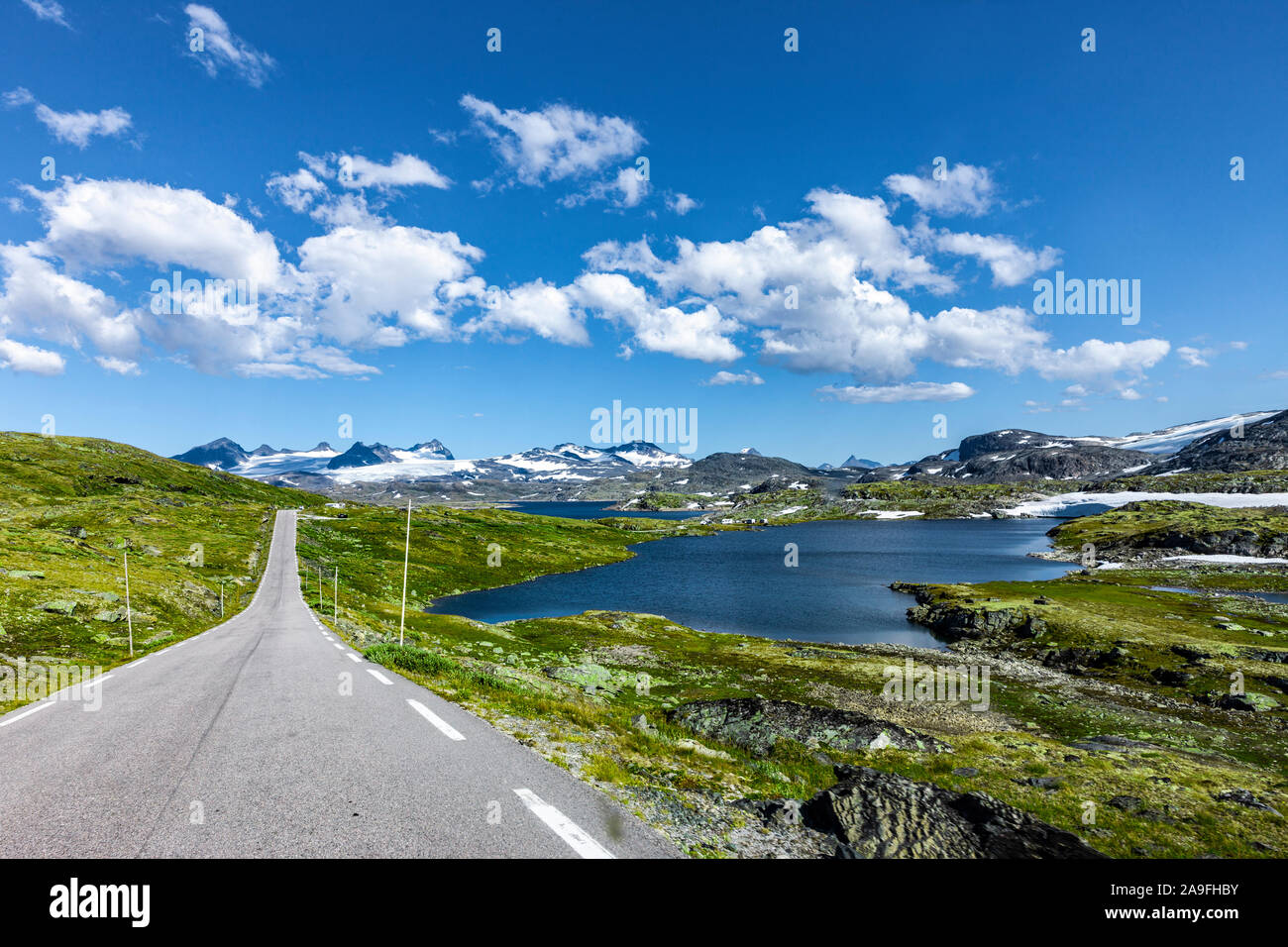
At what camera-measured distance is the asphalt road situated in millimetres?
7492

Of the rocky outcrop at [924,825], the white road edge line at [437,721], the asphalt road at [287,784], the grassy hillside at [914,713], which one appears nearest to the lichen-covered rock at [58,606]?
the grassy hillside at [914,713]

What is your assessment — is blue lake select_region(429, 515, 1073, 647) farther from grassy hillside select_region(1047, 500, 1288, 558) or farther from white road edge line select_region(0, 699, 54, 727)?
white road edge line select_region(0, 699, 54, 727)

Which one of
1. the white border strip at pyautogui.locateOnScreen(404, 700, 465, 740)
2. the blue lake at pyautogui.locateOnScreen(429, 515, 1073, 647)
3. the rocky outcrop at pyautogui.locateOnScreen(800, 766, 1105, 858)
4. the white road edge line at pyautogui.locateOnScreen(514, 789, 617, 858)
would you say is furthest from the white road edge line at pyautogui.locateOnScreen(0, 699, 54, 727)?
the blue lake at pyautogui.locateOnScreen(429, 515, 1073, 647)

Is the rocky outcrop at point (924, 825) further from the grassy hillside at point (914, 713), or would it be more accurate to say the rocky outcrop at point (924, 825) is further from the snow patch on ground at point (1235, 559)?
the snow patch on ground at point (1235, 559)

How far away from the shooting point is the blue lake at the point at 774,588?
7806 centimetres

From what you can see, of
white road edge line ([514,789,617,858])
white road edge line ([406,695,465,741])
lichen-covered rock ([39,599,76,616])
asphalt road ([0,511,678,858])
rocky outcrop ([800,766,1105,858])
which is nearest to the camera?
white road edge line ([514,789,617,858])

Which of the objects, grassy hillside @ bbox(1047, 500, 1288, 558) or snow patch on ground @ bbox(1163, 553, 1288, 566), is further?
grassy hillside @ bbox(1047, 500, 1288, 558)

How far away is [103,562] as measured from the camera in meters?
62.3

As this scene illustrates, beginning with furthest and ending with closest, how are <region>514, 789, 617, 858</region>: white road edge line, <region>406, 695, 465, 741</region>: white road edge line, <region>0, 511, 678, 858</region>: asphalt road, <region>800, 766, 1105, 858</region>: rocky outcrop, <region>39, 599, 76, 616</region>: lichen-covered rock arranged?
<region>39, 599, 76, 616</region>: lichen-covered rock < <region>406, 695, 465, 741</region>: white road edge line < <region>800, 766, 1105, 858</region>: rocky outcrop < <region>0, 511, 678, 858</region>: asphalt road < <region>514, 789, 617, 858</region>: white road edge line

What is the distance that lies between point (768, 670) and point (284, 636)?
122 feet

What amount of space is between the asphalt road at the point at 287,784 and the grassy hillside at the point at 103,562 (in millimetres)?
8398

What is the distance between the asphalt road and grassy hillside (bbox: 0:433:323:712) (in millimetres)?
8398

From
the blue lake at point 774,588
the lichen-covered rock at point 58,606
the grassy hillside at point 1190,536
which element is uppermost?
the lichen-covered rock at point 58,606
